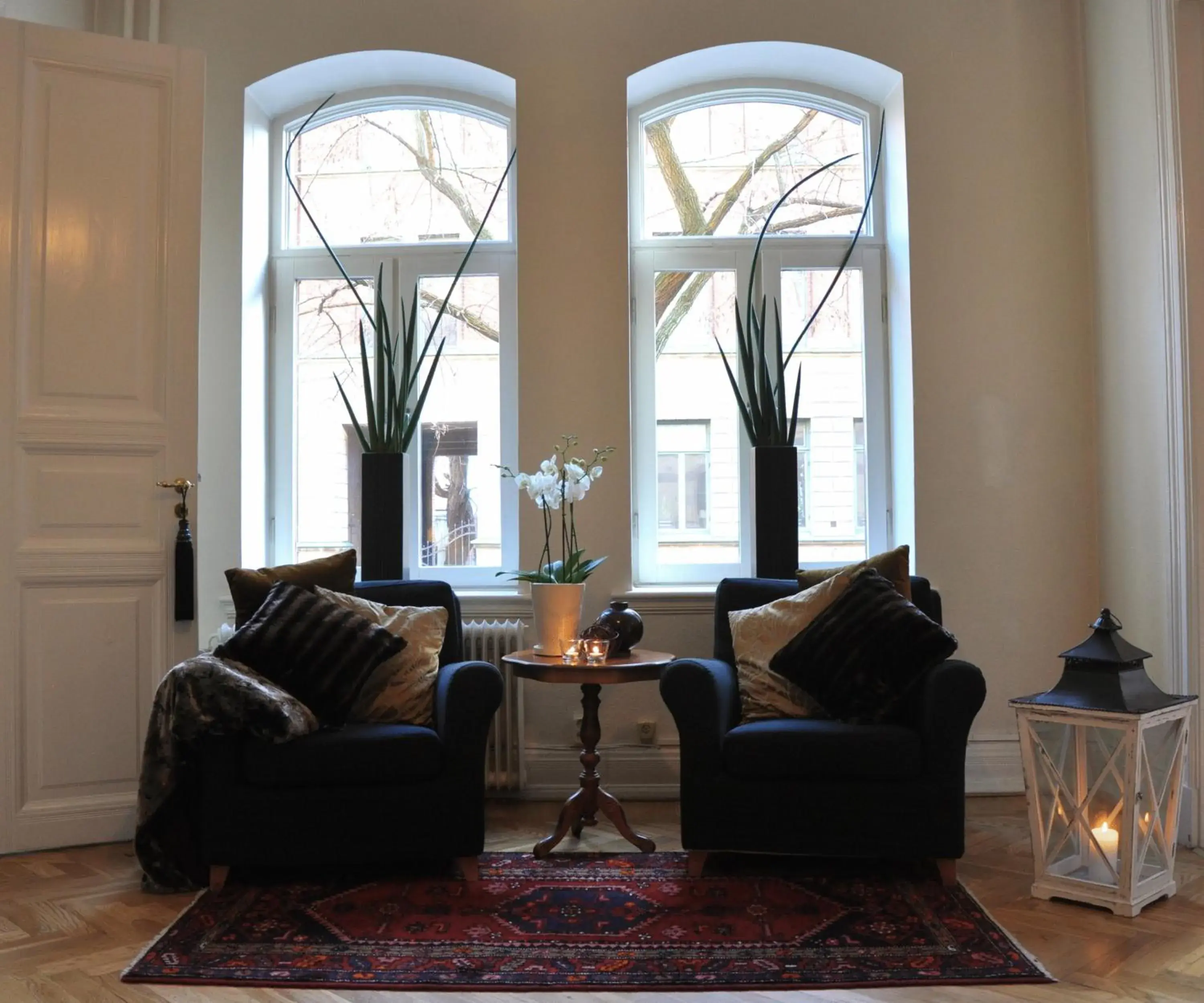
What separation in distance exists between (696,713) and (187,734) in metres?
1.33

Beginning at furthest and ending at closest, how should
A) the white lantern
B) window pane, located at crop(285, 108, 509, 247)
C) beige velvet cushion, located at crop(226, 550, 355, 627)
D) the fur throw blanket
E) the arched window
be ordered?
window pane, located at crop(285, 108, 509, 247) → the arched window → beige velvet cushion, located at crop(226, 550, 355, 627) → the fur throw blanket → the white lantern

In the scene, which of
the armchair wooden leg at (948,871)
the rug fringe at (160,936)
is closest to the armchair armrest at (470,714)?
the rug fringe at (160,936)

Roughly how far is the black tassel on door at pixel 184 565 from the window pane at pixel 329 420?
97 cm

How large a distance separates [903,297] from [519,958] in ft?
9.32

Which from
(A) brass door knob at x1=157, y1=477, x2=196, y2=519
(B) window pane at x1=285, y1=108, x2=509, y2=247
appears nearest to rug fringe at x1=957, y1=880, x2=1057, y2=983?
(A) brass door knob at x1=157, y1=477, x2=196, y2=519

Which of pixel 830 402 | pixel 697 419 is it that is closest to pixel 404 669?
pixel 697 419

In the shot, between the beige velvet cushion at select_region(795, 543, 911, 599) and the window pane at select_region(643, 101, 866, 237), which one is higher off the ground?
the window pane at select_region(643, 101, 866, 237)

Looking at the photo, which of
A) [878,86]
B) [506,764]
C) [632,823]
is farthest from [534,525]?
[878,86]

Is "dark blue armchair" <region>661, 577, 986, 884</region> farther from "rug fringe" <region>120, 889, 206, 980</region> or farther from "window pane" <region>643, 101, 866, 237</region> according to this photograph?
"window pane" <region>643, 101, 866, 237</region>

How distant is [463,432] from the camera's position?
4422 millimetres

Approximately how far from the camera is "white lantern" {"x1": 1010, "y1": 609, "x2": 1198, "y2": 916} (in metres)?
2.72

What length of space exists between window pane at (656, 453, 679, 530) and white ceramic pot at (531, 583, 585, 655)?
0.93 m

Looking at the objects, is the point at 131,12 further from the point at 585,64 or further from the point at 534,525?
the point at 534,525

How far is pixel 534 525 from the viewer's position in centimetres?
411
